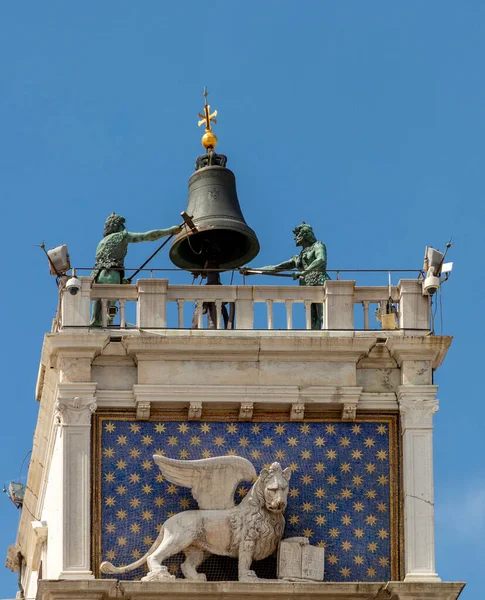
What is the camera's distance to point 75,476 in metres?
35.6

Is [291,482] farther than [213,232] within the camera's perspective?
No

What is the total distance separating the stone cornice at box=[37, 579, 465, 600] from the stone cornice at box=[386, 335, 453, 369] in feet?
9.76

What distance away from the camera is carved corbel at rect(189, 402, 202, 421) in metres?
35.9

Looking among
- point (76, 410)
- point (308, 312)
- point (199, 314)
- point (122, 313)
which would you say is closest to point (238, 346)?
point (199, 314)

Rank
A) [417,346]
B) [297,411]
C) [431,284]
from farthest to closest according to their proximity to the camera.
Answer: [431,284] → [417,346] → [297,411]

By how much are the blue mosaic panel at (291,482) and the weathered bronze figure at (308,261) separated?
246 centimetres

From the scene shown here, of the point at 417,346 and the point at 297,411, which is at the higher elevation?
the point at 417,346

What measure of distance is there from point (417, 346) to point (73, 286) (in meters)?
4.24

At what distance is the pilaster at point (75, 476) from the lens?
35094 mm

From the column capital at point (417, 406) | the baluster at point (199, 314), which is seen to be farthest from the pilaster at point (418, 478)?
the baluster at point (199, 314)

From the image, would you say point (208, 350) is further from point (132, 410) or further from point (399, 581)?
point (399, 581)

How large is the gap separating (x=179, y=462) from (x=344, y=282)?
316cm

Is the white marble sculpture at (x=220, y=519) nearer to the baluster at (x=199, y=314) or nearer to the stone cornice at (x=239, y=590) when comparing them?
the stone cornice at (x=239, y=590)

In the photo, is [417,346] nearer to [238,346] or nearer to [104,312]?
[238,346]
